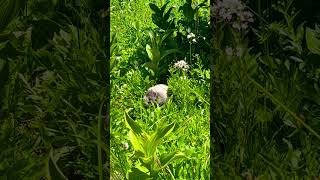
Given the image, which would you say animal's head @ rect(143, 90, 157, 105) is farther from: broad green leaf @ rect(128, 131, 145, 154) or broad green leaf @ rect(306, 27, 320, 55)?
broad green leaf @ rect(306, 27, 320, 55)

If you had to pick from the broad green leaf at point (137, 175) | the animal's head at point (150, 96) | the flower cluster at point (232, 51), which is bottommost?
the broad green leaf at point (137, 175)

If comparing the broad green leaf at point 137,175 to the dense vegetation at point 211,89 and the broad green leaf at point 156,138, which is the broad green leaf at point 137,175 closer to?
the broad green leaf at point 156,138

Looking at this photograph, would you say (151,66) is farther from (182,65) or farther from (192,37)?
(192,37)

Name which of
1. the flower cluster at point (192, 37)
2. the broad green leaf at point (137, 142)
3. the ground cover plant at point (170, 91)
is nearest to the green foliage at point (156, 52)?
the ground cover plant at point (170, 91)

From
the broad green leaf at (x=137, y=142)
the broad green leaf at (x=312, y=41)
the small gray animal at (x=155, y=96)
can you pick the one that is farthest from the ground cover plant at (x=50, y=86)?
the small gray animal at (x=155, y=96)

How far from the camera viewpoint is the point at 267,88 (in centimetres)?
180

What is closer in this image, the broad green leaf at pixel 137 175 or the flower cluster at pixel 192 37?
the broad green leaf at pixel 137 175

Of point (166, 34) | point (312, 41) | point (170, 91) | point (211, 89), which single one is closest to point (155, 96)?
point (170, 91)

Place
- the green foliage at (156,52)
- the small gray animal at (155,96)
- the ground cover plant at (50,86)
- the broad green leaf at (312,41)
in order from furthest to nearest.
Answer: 1. the green foliage at (156,52)
2. the small gray animal at (155,96)
3. the broad green leaf at (312,41)
4. the ground cover plant at (50,86)

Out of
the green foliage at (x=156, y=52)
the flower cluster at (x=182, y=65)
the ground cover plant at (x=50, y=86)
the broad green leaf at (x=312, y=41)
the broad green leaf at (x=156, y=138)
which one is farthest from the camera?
the green foliage at (x=156, y=52)

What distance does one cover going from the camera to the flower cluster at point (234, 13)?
1811mm

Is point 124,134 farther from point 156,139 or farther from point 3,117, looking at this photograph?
point 3,117

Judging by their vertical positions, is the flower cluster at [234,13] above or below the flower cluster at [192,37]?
above

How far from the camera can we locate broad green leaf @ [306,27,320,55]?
1.79 metres
